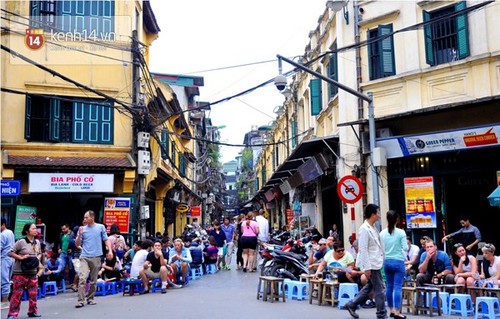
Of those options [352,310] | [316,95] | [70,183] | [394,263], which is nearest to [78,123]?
[70,183]

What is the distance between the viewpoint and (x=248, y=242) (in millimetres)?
17234

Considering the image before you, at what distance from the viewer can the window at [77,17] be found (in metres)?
19.1

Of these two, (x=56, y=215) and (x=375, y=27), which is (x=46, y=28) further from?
(x=375, y=27)

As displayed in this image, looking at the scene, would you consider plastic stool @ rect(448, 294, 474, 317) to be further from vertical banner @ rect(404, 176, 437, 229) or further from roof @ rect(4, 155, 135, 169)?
roof @ rect(4, 155, 135, 169)

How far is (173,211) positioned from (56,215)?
494 inches

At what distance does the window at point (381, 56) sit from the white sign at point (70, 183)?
983cm

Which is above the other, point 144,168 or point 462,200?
point 144,168

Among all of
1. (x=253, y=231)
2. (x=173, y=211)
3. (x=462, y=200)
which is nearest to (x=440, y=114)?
(x=462, y=200)

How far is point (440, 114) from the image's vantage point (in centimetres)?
1545

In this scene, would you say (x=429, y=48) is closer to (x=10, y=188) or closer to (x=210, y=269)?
(x=210, y=269)

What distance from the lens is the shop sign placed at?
13.7m

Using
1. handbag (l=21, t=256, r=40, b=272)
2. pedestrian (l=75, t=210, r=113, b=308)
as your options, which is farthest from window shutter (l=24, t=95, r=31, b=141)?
handbag (l=21, t=256, r=40, b=272)

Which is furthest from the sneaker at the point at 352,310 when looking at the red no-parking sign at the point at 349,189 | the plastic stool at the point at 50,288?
the plastic stool at the point at 50,288

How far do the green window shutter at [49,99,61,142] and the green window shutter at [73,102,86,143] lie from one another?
0.54 meters
